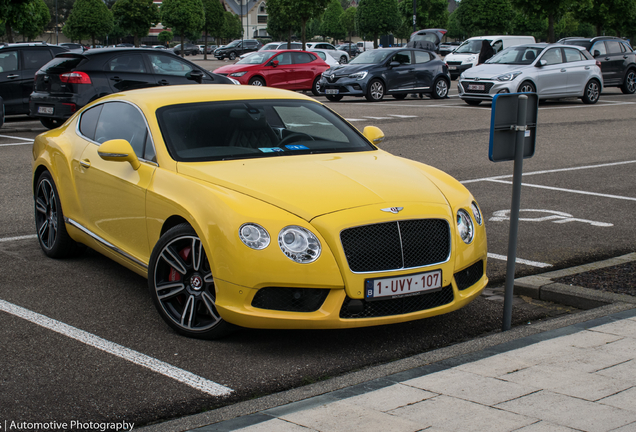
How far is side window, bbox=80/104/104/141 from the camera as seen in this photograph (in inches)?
241

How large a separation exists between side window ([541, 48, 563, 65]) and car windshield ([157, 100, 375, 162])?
17.4 metres

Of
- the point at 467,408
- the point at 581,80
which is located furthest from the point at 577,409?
the point at 581,80

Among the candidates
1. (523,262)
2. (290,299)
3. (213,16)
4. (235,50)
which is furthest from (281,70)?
(213,16)

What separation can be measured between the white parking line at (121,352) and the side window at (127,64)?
10.5m

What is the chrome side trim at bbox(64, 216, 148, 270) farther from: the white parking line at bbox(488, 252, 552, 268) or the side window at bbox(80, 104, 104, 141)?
the white parking line at bbox(488, 252, 552, 268)

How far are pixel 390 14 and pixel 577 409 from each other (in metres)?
70.0

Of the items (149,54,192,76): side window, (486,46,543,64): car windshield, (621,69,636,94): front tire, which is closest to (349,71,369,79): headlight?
(486,46,543,64): car windshield

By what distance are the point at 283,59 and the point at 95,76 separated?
11.8 metres

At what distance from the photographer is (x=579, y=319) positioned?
4645mm

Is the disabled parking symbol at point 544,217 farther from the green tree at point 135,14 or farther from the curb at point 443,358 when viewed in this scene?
the green tree at point 135,14

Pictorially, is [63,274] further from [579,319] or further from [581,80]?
[581,80]

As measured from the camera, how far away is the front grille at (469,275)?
4.52m

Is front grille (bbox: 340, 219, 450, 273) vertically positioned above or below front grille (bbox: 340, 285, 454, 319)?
above

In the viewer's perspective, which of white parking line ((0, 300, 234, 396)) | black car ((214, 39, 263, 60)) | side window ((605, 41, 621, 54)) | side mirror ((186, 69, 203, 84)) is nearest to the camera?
white parking line ((0, 300, 234, 396))
